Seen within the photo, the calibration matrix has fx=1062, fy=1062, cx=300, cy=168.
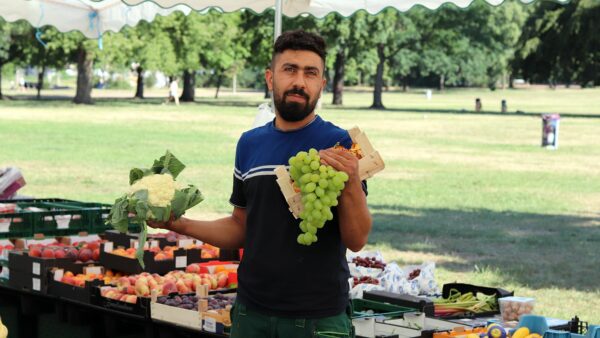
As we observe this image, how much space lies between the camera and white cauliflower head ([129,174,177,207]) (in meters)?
3.87

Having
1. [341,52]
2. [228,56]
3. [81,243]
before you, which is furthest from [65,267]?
[228,56]

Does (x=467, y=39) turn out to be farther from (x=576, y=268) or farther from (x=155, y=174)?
(x=155, y=174)

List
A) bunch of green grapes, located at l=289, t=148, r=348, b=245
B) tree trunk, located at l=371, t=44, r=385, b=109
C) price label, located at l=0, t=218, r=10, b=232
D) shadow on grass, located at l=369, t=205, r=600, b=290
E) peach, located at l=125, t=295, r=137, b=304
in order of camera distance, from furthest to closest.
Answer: tree trunk, located at l=371, t=44, r=385, b=109
shadow on grass, located at l=369, t=205, r=600, b=290
price label, located at l=0, t=218, r=10, b=232
peach, located at l=125, t=295, r=137, b=304
bunch of green grapes, located at l=289, t=148, r=348, b=245

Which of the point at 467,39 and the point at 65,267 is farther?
the point at 467,39

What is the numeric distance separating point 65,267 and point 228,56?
65871 millimetres

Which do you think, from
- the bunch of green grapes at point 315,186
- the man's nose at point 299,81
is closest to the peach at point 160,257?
the man's nose at point 299,81

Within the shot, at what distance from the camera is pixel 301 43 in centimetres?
379

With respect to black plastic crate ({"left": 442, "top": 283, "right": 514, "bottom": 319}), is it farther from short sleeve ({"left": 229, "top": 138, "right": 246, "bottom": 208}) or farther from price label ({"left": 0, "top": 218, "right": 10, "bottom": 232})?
price label ({"left": 0, "top": 218, "right": 10, "bottom": 232})

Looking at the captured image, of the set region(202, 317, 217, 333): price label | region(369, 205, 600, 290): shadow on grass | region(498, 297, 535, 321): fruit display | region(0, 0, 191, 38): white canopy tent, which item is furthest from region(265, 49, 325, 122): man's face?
region(369, 205, 600, 290): shadow on grass

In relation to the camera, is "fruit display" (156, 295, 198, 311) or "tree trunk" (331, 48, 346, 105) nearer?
A: "fruit display" (156, 295, 198, 311)

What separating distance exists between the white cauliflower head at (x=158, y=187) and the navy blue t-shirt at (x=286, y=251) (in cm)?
30

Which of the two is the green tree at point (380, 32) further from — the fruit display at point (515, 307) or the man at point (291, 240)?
the man at point (291, 240)

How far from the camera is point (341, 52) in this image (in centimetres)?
6412

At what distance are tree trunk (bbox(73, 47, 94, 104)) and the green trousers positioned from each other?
56.1m
